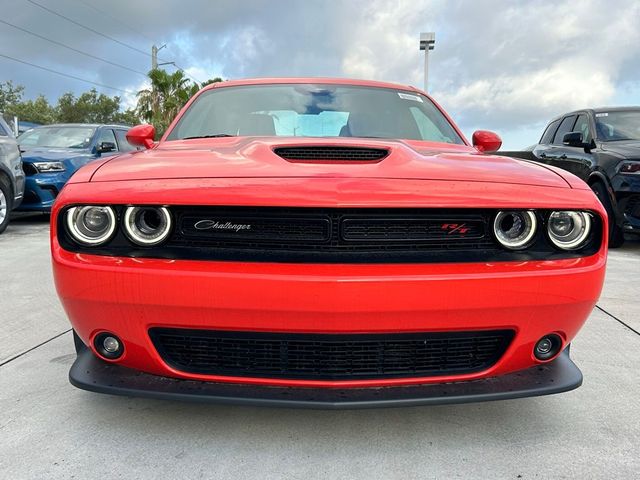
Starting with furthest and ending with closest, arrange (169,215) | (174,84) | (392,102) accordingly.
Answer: (174,84) → (392,102) → (169,215)

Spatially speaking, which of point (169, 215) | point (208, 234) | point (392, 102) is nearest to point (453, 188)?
point (208, 234)

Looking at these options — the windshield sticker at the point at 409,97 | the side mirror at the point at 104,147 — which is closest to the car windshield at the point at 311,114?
the windshield sticker at the point at 409,97

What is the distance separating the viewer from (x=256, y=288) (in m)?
1.62

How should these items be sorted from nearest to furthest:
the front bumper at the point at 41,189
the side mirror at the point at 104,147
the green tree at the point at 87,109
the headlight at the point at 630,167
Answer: the headlight at the point at 630,167 < the front bumper at the point at 41,189 < the side mirror at the point at 104,147 < the green tree at the point at 87,109

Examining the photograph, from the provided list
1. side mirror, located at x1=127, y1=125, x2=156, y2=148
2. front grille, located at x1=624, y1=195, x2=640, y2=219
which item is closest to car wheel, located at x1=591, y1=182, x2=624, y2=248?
front grille, located at x1=624, y1=195, x2=640, y2=219

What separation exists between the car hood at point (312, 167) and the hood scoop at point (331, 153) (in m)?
0.02

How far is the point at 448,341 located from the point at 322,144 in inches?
35.1

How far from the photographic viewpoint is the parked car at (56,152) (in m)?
7.68

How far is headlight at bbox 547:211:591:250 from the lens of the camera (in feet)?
6.05

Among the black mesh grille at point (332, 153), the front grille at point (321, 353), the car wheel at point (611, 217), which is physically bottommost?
the car wheel at point (611, 217)

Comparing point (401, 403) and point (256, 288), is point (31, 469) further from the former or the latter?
point (401, 403)

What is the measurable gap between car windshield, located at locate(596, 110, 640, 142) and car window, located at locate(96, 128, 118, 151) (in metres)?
7.57

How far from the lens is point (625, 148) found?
5.91 m

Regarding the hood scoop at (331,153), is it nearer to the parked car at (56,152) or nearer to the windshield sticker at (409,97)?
the windshield sticker at (409,97)
